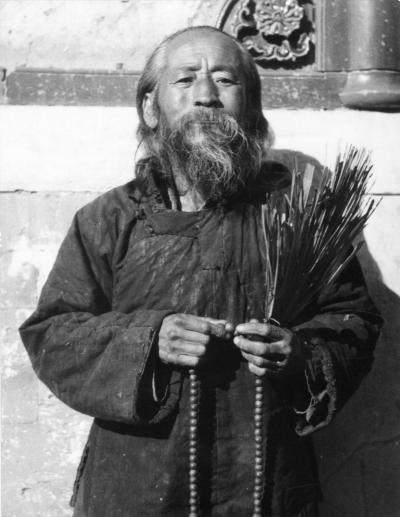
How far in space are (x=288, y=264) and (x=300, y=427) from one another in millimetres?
417

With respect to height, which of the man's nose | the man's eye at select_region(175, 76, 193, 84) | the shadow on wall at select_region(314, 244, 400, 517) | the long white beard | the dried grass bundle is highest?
the man's eye at select_region(175, 76, 193, 84)

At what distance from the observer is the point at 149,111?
138 inches

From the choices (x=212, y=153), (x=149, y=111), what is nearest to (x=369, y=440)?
(x=212, y=153)

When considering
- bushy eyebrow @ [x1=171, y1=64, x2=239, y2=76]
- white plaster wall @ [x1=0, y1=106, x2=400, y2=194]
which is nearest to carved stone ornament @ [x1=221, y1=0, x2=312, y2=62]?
white plaster wall @ [x1=0, y1=106, x2=400, y2=194]

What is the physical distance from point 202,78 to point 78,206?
24.2 inches

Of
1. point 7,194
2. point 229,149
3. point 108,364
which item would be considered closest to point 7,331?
point 7,194

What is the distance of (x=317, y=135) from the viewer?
3.73m

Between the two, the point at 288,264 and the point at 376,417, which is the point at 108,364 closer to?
the point at 288,264

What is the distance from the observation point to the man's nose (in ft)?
10.6

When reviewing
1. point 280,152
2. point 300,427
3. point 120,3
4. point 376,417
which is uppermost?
point 120,3

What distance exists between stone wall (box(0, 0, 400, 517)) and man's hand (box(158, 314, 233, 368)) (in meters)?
0.72

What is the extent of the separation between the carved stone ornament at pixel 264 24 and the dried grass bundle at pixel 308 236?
722 mm

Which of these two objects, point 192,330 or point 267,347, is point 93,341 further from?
point 267,347

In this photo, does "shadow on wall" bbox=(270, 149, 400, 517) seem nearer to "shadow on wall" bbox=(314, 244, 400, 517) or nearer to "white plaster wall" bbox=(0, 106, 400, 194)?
"shadow on wall" bbox=(314, 244, 400, 517)
